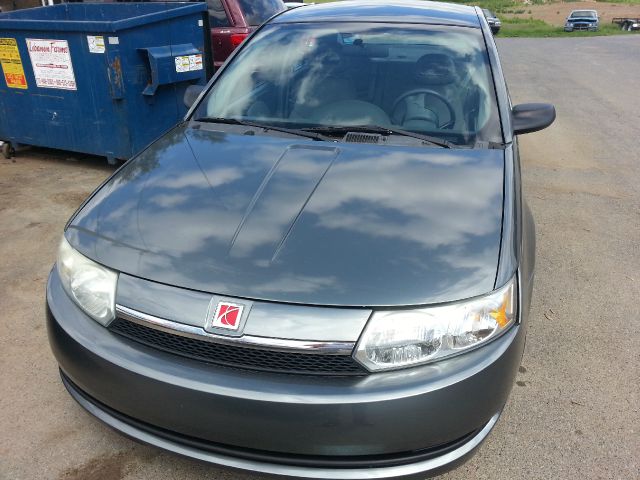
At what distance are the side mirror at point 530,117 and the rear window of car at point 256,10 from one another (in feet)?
15.0

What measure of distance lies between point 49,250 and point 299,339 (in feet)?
9.44

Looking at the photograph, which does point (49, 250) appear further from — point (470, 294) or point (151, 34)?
point (470, 294)

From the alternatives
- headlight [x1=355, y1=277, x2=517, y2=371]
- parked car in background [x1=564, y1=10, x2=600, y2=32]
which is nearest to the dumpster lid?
headlight [x1=355, y1=277, x2=517, y2=371]

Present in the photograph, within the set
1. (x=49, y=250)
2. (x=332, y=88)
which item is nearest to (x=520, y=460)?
(x=332, y=88)

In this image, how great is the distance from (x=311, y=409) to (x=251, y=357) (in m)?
0.23

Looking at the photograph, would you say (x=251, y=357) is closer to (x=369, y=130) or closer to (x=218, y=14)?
(x=369, y=130)

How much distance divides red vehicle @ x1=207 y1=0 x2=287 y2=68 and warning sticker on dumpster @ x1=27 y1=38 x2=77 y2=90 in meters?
1.85

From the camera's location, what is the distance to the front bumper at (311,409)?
1555 mm

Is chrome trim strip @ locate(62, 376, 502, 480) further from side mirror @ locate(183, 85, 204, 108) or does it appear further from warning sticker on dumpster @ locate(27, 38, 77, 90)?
warning sticker on dumpster @ locate(27, 38, 77, 90)

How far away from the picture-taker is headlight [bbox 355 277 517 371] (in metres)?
1.59

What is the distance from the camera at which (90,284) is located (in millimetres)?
1850

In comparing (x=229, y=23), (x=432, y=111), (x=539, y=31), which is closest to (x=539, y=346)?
(x=432, y=111)

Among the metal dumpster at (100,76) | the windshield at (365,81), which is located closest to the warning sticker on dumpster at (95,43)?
the metal dumpster at (100,76)

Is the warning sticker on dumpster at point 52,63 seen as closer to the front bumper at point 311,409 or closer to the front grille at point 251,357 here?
the front bumper at point 311,409
